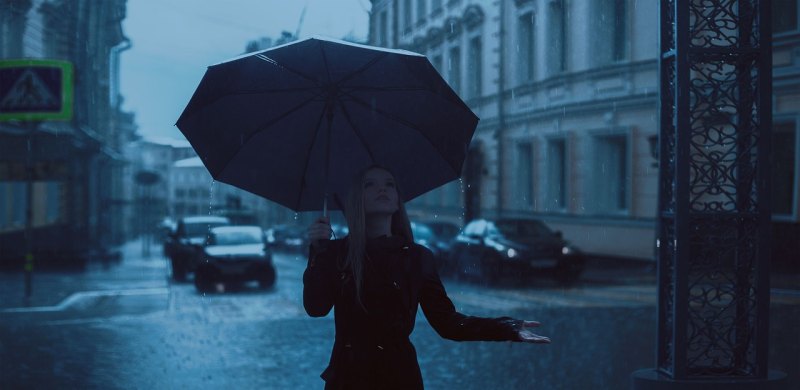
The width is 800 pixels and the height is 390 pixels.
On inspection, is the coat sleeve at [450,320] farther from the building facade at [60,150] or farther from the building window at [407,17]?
the building window at [407,17]

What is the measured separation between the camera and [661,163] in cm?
554

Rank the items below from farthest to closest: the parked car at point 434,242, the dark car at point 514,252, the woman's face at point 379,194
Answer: the parked car at point 434,242 < the dark car at point 514,252 < the woman's face at point 379,194

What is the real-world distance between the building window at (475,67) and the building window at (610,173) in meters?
7.10

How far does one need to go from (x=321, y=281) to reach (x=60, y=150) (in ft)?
83.8

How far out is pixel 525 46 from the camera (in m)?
27.9

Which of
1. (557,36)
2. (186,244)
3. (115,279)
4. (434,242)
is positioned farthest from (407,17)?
(115,279)

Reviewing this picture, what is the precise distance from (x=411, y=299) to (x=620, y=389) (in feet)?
14.7

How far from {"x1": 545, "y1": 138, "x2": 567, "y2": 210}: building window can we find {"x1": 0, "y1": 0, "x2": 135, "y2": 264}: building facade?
12.3 m

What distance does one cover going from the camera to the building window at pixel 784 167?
733 inches

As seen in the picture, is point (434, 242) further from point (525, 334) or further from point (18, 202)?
point (525, 334)

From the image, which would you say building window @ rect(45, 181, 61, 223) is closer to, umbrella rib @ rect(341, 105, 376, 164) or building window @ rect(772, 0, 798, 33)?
building window @ rect(772, 0, 798, 33)

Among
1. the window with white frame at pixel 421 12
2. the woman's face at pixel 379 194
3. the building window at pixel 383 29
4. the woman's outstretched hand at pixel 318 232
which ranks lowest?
the woman's outstretched hand at pixel 318 232

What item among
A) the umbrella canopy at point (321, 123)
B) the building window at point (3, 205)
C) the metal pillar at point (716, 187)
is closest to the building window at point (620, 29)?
the building window at point (3, 205)

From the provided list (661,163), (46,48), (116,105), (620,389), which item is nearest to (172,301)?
(620,389)
